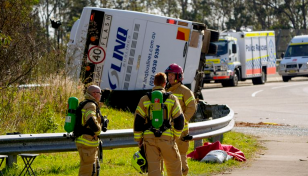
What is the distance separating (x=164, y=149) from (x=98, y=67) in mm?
10375

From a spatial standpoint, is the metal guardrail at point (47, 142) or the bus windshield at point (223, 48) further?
the bus windshield at point (223, 48)

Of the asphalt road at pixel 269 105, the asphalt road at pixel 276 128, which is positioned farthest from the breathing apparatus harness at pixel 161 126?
the asphalt road at pixel 269 105

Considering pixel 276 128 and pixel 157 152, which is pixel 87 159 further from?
pixel 276 128

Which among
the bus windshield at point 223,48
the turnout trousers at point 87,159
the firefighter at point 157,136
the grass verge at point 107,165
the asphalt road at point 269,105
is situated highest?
the bus windshield at point 223,48

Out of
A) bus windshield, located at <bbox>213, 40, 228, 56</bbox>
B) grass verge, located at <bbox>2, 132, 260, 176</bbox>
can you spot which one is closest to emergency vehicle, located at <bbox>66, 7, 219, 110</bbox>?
grass verge, located at <bbox>2, 132, 260, 176</bbox>

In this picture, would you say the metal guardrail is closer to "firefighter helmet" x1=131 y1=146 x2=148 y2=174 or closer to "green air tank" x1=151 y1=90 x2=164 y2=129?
"firefighter helmet" x1=131 y1=146 x2=148 y2=174

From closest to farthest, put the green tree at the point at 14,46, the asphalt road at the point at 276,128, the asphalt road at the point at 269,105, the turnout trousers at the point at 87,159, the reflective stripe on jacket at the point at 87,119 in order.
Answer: the reflective stripe on jacket at the point at 87,119 → the turnout trousers at the point at 87,159 → the asphalt road at the point at 276,128 → the green tree at the point at 14,46 → the asphalt road at the point at 269,105

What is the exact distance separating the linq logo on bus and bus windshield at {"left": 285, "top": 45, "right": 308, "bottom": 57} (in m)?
24.1

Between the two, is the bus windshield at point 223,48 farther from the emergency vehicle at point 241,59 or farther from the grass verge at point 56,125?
the grass verge at point 56,125

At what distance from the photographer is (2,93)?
43.6 ft

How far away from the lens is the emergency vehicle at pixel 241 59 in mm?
34656

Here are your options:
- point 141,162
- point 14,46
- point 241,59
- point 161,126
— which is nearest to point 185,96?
point 161,126

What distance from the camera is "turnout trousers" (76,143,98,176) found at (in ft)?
26.8

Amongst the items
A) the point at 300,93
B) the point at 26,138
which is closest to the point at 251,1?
the point at 300,93
